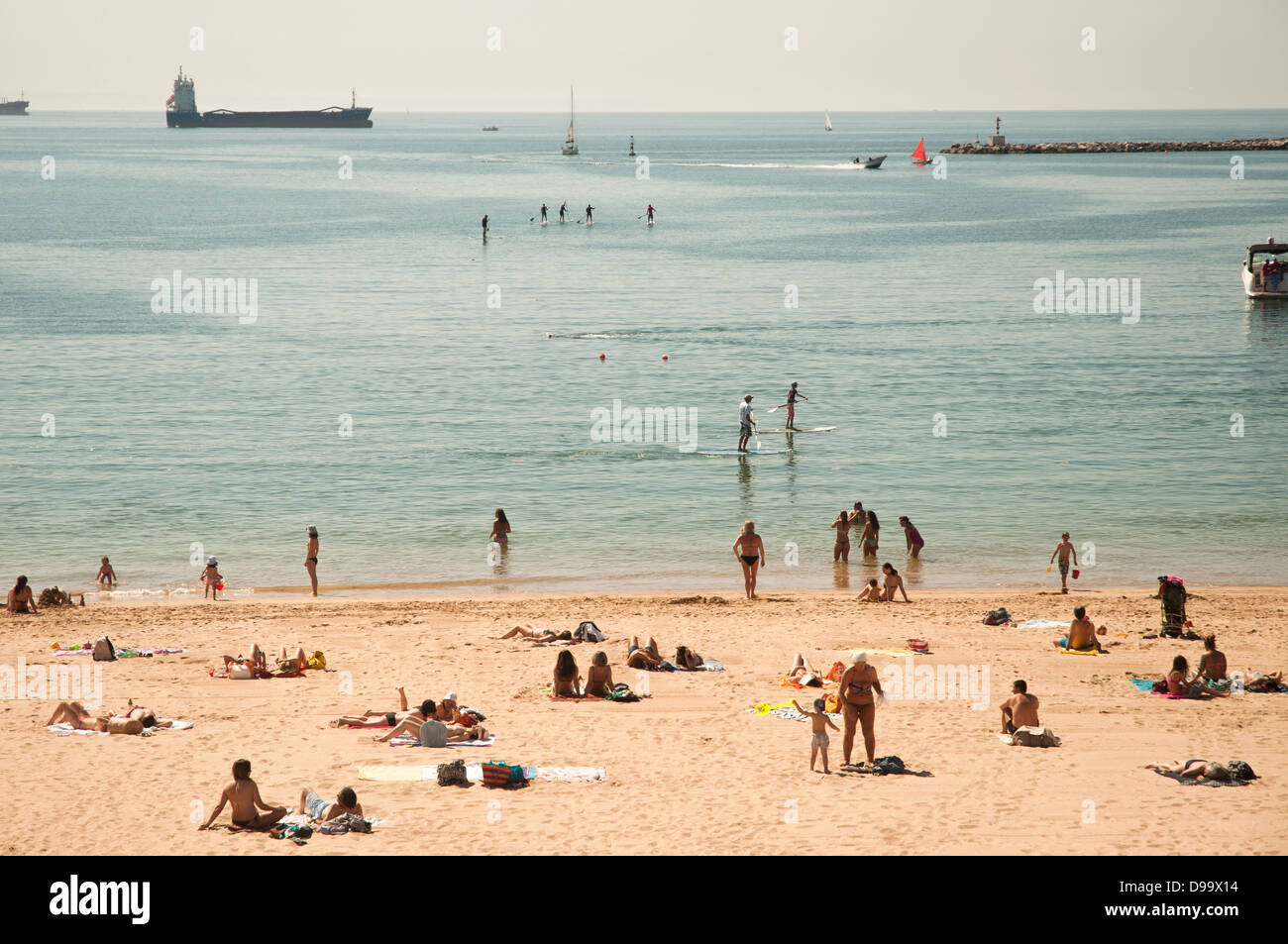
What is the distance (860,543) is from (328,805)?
16.5 metres

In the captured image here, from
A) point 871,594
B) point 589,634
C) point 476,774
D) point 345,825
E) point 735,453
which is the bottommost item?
point 345,825

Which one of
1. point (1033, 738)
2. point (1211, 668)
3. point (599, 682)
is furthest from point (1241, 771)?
point (599, 682)

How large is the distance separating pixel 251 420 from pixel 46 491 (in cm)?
933

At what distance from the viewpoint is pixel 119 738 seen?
48.7ft

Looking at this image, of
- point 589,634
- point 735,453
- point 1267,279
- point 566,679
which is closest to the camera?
point 566,679

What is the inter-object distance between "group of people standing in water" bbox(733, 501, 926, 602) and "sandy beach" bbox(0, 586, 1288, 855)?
58 centimetres

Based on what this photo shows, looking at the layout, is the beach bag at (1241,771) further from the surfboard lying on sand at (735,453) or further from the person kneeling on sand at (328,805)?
the surfboard lying on sand at (735,453)

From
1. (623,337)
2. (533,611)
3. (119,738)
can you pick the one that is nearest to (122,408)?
(623,337)

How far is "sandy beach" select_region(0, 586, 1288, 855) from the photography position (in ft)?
39.3

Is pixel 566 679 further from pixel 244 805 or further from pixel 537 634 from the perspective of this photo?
pixel 244 805

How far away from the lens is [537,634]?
19484 mm

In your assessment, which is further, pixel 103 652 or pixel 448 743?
pixel 103 652

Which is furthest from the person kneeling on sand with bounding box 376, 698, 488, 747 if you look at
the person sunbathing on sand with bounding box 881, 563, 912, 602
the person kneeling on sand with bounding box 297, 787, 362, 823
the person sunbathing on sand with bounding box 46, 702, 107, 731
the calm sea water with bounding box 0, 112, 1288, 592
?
the calm sea water with bounding box 0, 112, 1288, 592

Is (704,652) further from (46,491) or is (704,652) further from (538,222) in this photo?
(538,222)
